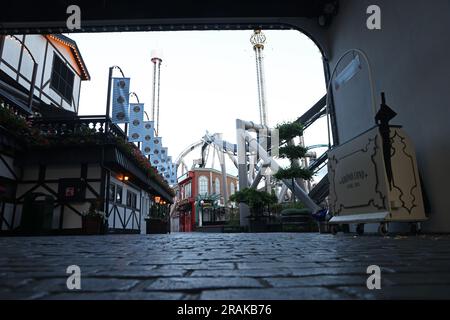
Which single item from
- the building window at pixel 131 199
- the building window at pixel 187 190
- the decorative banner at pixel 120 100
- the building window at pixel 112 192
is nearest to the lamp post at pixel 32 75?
the decorative banner at pixel 120 100

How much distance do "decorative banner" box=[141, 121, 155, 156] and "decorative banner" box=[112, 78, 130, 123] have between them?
109 inches

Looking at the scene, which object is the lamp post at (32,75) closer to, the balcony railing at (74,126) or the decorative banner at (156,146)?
the balcony railing at (74,126)

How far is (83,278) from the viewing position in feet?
4.04

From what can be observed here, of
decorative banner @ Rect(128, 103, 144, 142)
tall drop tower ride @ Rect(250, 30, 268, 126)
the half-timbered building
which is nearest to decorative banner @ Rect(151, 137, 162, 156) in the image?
decorative banner @ Rect(128, 103, 144, 142)

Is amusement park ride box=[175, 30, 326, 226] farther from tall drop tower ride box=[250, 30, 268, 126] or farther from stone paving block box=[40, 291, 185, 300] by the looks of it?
stone paving block box=[40, 291, 185, 300]

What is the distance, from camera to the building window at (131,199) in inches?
568

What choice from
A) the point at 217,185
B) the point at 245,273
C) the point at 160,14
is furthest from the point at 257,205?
the point at 217,185

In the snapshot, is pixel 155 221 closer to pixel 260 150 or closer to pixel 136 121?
pixel 136 121

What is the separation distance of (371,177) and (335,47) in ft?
14.0

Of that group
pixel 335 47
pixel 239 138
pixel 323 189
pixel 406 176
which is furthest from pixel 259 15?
pixel 239 138

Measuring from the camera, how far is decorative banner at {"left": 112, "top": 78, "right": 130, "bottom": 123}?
1091 cm

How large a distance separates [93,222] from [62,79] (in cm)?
898

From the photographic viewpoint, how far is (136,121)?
43.5 ft

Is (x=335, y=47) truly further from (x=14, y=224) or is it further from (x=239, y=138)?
(x=239, y=138)
